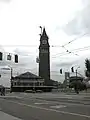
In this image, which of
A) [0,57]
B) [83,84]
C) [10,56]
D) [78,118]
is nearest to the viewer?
[78,118]

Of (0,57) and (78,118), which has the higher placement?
(0,57)

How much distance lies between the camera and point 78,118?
16.0 metres

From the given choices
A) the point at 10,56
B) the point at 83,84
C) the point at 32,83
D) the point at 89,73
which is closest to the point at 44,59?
the point at 32,83

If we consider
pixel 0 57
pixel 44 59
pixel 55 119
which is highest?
pixel 44 59

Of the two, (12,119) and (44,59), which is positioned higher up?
(44,59)

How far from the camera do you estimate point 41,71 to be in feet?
531

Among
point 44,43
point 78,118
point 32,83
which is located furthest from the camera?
point 44,43

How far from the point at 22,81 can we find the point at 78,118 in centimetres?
13304

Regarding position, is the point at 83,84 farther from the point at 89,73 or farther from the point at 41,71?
the point at 41,71

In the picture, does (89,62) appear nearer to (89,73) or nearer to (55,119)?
(89,73)

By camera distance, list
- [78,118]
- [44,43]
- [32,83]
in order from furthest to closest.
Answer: [44,43] → [32,83] → [78,118]

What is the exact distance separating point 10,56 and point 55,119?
2581 cm

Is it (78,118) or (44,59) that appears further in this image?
(44,59)

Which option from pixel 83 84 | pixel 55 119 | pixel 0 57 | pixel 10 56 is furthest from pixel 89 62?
pixel 55 119
